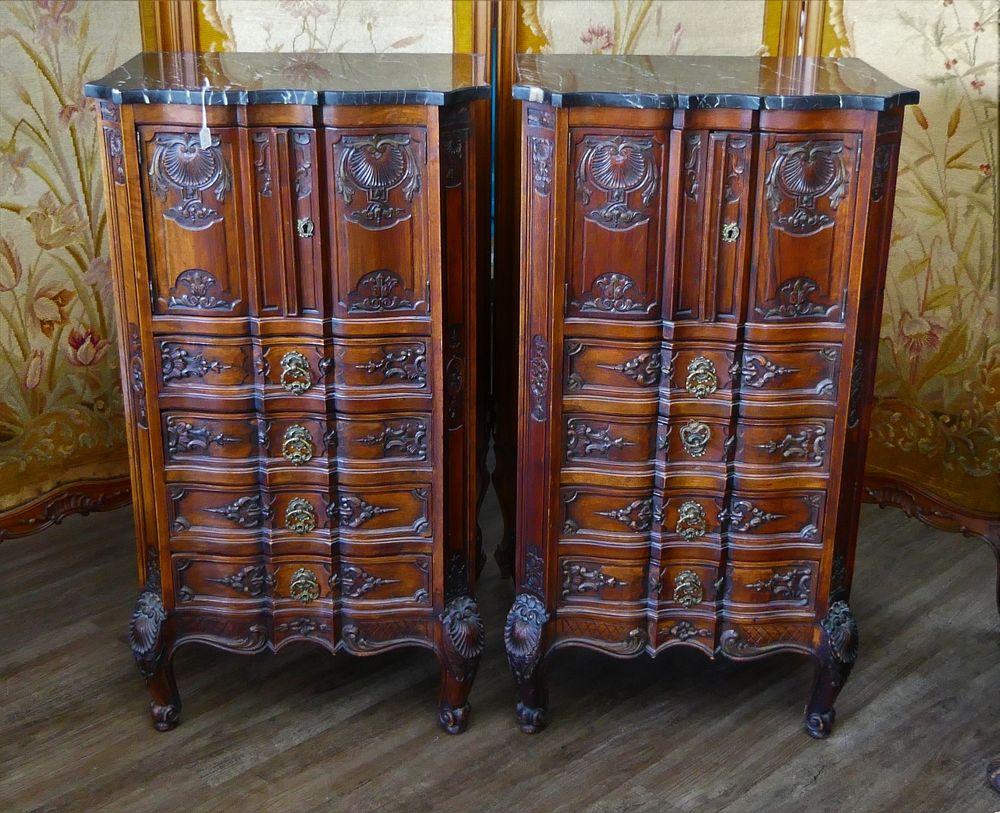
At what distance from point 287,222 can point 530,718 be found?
41.2 inches

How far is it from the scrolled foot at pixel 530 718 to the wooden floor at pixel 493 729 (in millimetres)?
23

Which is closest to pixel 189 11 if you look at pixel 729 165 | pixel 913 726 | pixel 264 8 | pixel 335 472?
pixel 264 8

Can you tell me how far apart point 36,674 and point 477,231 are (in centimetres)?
131

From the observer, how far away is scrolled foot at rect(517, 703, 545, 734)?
232 centimetres

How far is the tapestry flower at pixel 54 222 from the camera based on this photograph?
2.85m

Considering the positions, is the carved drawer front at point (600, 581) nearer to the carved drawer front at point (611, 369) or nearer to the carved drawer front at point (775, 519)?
the carved drawer front at point (775, 519)

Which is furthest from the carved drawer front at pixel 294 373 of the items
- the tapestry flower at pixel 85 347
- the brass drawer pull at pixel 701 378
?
the tapestry flower at pixel 85 347

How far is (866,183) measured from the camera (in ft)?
6.50

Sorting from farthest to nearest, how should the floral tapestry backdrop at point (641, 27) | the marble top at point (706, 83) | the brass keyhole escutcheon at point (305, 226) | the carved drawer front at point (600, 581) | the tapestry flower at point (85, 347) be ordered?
the tapestry flower at point (85, 347) < the floral tapestry backdrop at point (641, 27) < the carved drawer front at point (600, 581) < the brass keyhole escutcheon at point (305, 226) < the marble top at point (706, 83)

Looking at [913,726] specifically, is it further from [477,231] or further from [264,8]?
[264,8]

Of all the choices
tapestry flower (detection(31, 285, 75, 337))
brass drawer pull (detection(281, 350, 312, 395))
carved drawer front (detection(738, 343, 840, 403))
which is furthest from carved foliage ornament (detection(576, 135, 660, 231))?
tapestry flower (detection(31, 285, 75, 337))


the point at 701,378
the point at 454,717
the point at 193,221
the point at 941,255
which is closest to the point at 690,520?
the point at 701,378

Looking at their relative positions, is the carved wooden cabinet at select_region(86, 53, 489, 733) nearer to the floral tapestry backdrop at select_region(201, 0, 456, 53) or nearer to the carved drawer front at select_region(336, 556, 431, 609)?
the carved drawer front at select_region(336, 556, 431, 609)

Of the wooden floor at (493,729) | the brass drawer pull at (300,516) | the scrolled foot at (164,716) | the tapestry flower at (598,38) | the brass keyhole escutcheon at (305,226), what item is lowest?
the wooden floor at (493,729)
